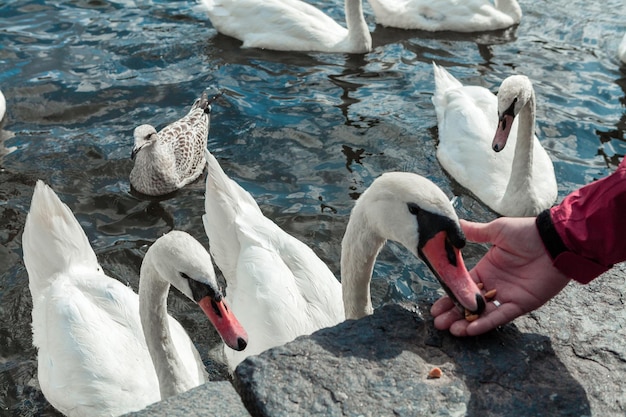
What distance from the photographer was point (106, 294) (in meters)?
5.25

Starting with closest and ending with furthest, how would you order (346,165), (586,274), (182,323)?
1. (586,274)
2. (182,323)
3. (346,165)

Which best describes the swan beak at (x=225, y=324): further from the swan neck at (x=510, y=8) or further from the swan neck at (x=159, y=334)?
the swan neck at (x=510, y=8)

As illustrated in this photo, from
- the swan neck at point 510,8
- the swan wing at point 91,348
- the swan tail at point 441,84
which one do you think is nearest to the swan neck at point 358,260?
the swan wing at point 91,348

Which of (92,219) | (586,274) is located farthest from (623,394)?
(92,219)

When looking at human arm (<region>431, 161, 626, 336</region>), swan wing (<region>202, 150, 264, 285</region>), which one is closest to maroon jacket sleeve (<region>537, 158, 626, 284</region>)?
human arm (<region>431, 161, 626, 336</region>)

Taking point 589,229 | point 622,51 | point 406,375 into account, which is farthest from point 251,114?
point 406,375

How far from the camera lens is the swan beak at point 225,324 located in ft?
13.2

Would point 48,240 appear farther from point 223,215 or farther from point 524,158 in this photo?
point 524,158

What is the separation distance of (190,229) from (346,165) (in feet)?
6.15

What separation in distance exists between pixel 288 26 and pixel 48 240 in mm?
6244

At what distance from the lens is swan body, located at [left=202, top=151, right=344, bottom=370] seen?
16.3 ft

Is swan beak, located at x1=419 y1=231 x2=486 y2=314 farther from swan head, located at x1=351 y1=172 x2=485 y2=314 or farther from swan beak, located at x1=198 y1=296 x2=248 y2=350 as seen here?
swan beak, located at x1=198 y1=296 x2=248 y2=350

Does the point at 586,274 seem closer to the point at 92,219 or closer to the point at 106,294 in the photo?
the point at 106,294

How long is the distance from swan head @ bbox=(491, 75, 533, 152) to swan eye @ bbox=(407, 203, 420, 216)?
3.62m
